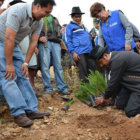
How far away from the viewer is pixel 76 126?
107 inches

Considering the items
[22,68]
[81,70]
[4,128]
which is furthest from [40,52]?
[4,128]

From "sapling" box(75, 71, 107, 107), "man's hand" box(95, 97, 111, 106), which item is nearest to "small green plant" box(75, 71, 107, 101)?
"sapling" box(75, 71, 107, 107)

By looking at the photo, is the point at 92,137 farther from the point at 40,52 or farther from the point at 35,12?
the point at 40,52

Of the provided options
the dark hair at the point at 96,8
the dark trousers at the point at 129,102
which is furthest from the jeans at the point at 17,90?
the dark hair at the point at 96,8

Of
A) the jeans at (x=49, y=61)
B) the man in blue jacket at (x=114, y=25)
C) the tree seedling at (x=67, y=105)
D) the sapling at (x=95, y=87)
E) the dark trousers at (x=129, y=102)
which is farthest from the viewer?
the jeans at (x=49, y=61)

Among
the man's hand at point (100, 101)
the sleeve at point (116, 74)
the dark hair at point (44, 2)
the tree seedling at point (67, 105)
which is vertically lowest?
the tree seedling at point (67, 105)

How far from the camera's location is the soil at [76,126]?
2.37 meters

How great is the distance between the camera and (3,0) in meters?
3.54

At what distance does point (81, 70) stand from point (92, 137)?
2.01 meters

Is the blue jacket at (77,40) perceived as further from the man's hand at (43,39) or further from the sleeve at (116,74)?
the sleeve at (116,74)

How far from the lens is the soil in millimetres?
2373

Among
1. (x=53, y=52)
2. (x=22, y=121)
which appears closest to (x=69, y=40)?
(x=53, y=52)

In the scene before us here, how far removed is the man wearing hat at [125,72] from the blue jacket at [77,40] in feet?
3.18

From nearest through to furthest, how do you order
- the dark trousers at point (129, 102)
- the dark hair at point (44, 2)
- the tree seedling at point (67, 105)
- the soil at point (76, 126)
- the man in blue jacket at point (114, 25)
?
the soil at point (76, 126) < the dark hair at point (44, 2) < the dark trousers at point (129, 102) < the tree seedling at point (67, 105) < the man in blue jacket at point (114, 25)
